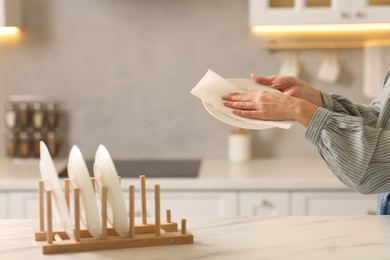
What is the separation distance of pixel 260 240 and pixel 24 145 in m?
2.21

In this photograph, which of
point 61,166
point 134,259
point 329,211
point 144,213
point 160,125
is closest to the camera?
point 134,259

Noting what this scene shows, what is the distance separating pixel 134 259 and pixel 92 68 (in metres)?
2.29

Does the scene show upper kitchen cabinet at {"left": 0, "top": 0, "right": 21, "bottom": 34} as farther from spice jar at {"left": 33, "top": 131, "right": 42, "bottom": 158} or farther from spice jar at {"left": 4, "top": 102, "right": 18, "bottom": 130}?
spice jar at {"left": 33, "top": 131, "right": 42, "bottom": 158}

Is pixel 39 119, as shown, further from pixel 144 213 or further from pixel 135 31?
pixel 144 213

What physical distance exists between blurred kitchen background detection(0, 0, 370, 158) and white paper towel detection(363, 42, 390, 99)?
0.39 feet

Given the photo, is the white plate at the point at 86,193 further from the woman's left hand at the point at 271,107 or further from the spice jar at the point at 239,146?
the spice jar at the point at 239,146

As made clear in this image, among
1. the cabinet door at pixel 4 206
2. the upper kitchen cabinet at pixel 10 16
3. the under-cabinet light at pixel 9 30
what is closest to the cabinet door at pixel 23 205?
the cabinet door at pixel 4 206

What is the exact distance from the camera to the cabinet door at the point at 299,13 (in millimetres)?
3473

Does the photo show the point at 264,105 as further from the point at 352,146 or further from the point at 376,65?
the point at 376,65

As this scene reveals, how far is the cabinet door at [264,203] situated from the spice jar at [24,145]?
44.3 inches

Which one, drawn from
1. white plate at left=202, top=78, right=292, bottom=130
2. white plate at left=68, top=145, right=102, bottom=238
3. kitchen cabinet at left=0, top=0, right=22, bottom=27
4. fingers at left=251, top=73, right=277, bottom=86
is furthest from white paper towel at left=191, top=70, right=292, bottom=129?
kitchen cabinet at left=0, top=0, right=22, bottom=27

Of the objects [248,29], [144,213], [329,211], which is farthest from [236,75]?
[144,213]

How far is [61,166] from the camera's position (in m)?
3.65

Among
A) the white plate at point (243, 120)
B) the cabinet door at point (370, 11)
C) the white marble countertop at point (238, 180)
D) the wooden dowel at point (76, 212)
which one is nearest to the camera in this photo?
the wooden dowel at point (76, 212)
